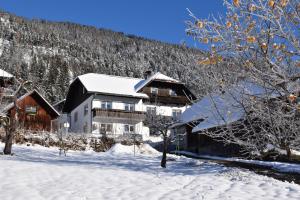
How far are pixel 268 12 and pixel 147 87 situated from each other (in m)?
46.2

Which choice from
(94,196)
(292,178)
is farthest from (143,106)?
(94,196)

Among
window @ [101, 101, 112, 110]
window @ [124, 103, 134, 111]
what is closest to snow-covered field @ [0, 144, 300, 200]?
window @ [101, 101, 112, 110]

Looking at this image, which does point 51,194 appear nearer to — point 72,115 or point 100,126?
point 100,126

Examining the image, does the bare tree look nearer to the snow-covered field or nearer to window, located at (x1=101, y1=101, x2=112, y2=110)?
the snow-covered field

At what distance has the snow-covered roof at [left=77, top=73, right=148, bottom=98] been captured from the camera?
49.4 meters

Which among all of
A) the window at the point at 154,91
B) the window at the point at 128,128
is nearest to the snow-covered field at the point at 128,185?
the window at the point at 128,128

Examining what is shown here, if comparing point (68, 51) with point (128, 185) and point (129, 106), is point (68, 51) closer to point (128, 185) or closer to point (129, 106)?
point (129, 106)

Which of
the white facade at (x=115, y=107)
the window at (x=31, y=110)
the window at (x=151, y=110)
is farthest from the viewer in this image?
the window at (x=151, y=110)


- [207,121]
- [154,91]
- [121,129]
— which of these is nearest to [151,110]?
[154,91]

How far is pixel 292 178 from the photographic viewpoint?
1772cm

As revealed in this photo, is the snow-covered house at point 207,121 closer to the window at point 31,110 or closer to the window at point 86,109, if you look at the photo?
the window at point 86,109

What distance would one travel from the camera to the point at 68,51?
5748 inches

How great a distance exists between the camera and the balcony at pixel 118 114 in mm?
47062

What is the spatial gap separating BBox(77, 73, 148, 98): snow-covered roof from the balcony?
2297 millimetres
